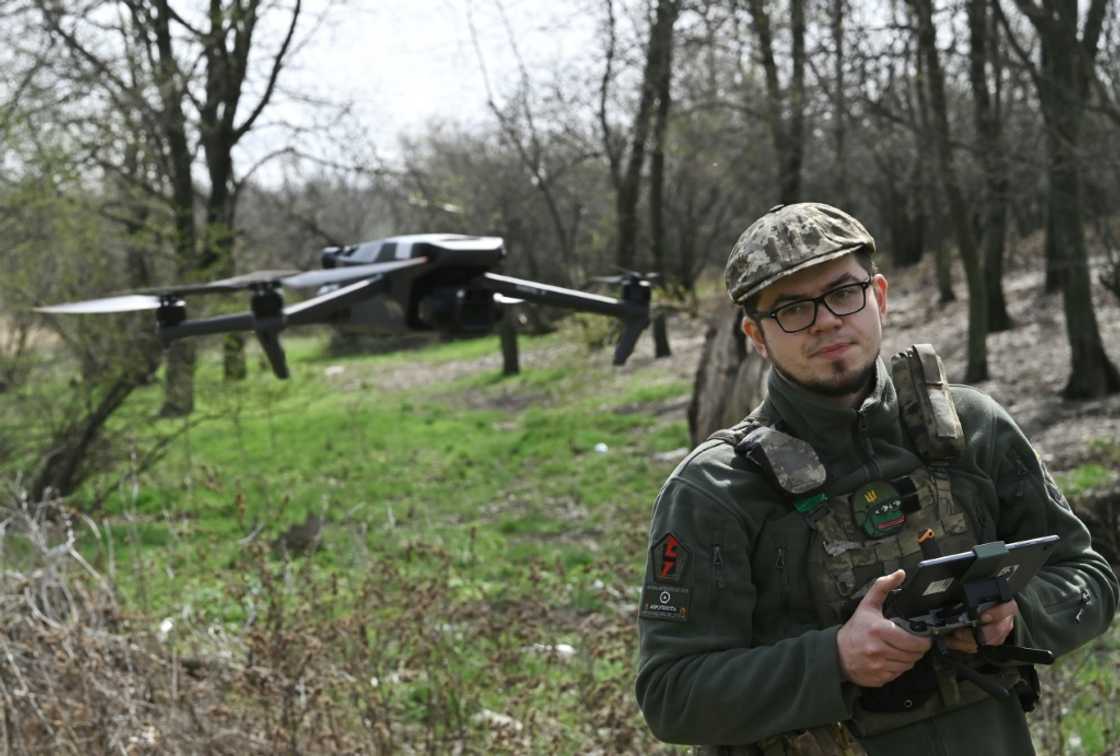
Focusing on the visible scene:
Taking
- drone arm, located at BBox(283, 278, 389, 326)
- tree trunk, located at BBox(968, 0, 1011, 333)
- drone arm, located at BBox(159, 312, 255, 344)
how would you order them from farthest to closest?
tree trunk, located at BBox(968, 0, 1011, 333), drone arm, located at BBox(159, 312, 255, 344), drone arm, located at BBox(283, 278, 389, 326)

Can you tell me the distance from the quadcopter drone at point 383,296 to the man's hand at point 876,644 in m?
1.26

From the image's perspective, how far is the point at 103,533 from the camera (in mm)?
10250

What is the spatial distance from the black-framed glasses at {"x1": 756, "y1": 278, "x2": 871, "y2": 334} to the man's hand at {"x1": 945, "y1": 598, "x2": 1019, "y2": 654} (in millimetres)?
537

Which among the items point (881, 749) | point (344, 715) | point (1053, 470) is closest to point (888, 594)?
A: point (881, 749)

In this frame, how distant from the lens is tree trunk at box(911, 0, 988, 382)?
12.0m

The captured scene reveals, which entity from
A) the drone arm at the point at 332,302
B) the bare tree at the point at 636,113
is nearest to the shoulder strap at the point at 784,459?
the drone arm at the point at 332,302

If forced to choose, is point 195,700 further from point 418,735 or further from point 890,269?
point 890,269

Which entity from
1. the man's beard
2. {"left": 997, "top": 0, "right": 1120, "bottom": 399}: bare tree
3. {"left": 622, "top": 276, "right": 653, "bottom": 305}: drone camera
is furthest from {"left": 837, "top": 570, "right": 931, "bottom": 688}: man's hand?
{"left": 997, "top": 0, "right": 1120, "bottom": 399}: bare tree

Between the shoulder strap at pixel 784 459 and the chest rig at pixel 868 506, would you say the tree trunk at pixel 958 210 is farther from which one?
the shoulder strap at pixel 784 459

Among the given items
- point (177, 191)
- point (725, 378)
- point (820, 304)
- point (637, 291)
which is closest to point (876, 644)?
point (820, 304)

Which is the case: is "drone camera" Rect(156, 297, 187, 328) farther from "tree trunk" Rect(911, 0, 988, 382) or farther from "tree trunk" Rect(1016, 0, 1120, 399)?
"tree trunk" Rect(911, 0, 988, 382)

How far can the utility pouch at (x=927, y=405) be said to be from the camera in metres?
2.02

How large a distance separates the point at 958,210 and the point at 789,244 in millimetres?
11680

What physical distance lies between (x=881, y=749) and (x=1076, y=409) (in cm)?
1068
